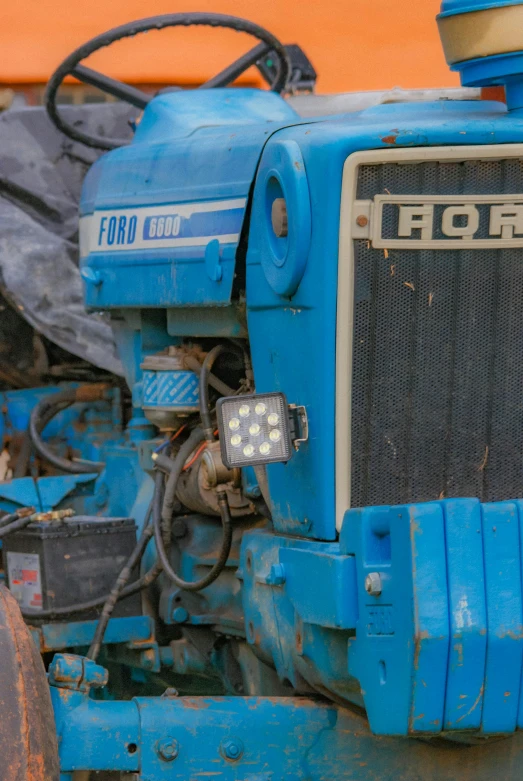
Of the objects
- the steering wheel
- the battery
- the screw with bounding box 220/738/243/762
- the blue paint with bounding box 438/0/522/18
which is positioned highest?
the steering wheel

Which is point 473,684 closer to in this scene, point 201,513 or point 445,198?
point 445,198

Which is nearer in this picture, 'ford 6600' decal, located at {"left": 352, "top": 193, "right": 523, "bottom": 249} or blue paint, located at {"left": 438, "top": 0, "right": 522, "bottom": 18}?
'ford 6600' decal, located at {"left": 352, "top": 193, "right": 523, "bottom": 249}

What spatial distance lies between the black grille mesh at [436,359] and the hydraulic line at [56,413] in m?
1.55

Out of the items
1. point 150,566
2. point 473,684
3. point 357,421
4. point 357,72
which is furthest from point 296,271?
point 357,72

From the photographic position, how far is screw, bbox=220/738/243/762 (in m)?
2.82

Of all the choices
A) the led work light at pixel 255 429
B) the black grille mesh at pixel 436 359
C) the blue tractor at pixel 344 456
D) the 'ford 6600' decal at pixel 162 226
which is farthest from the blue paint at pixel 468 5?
the led work light at pixel 255 429

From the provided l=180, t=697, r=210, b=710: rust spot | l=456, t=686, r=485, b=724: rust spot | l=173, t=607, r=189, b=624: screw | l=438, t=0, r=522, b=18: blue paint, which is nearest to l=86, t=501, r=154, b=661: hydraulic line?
l=173, t=607, r=189, b=624: screw

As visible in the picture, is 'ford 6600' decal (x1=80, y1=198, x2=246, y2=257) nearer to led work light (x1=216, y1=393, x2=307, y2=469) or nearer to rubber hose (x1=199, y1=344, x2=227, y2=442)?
rubber hose (x1=199, y1=344, x2=227, y2=442)

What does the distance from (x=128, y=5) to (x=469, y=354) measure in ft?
11.1

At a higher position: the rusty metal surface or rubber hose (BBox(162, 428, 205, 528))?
rubber hose (BBox(162, 428, 205, 528))

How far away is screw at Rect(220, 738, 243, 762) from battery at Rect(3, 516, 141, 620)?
737 millimetres

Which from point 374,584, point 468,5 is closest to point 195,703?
point 374,584

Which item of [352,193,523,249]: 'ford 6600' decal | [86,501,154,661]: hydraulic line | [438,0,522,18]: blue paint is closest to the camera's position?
[352,193,523,249]: 'ford 6600' decal

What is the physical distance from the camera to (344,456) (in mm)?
2738
